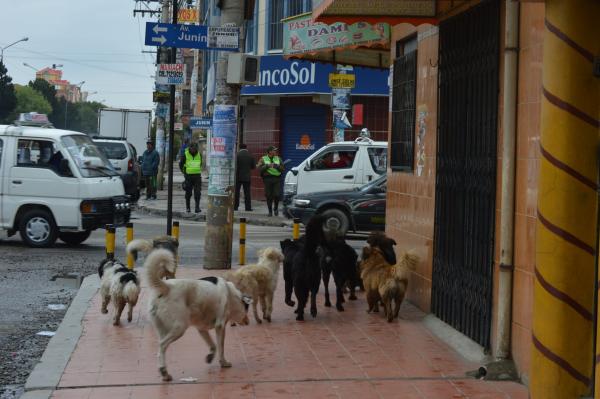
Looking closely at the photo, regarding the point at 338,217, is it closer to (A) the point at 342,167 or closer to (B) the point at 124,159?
(A) the point at 342,167

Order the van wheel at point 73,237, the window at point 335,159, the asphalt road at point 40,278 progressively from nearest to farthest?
1. the asphalt road at point 40,278
2. the van wheel at point 73,237
3. the window at point 335,159

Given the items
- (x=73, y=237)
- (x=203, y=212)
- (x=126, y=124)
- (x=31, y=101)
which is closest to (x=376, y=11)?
(x=73, y=237)

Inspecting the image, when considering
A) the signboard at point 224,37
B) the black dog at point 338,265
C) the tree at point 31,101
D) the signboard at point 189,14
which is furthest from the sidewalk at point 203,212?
the tree at point 31,101

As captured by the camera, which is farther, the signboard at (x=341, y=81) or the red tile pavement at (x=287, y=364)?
the signboard at (x=341, y=81)

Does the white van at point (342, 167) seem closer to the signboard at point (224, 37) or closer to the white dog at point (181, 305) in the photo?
the signboard at point (224, 37)

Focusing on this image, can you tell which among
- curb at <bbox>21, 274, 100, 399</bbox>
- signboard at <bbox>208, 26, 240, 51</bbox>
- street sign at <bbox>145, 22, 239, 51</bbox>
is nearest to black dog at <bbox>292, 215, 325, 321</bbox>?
curb at <bbox>21, 274, 100, 399</bbox>

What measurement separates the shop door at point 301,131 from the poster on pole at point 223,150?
1741cm

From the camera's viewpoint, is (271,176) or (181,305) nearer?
(181,305)

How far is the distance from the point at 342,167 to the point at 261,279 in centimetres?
1198

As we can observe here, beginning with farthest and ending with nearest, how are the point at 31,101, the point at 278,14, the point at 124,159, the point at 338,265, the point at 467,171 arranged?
1. the point at 31,101
2. the point at 278,14
3. the point at 124,159
4. the point at 338,265
5. the point at 467,171

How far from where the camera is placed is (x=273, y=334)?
952 cm

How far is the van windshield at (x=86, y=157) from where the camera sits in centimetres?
1739

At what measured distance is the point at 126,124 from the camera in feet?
144

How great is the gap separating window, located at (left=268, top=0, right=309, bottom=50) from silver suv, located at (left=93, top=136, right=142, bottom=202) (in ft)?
19.1
